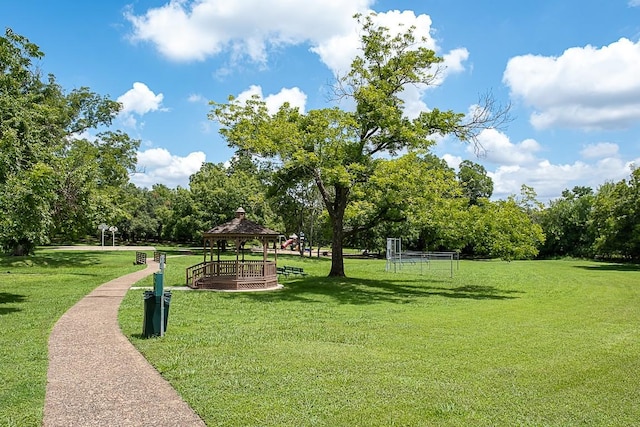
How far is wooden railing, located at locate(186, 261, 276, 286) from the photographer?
72.7 feet

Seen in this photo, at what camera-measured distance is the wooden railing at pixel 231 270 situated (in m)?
22.2

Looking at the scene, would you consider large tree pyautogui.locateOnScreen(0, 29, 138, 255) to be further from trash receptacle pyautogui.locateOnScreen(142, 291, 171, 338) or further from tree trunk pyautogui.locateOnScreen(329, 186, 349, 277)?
tree trunk pyautogui.locateOnScreen(329, 186, 349, 277)

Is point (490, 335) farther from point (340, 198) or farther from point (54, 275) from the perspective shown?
point (54, 275)

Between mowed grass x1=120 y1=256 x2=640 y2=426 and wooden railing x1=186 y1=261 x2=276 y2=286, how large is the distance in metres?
4.14

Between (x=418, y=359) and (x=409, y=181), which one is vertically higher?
(x=409, y=181)

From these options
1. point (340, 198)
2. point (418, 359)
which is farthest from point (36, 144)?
point (418, 359)

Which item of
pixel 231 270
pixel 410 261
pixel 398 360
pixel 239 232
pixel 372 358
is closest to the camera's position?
pixel 398 360

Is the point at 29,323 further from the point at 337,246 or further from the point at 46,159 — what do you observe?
the point at 337,246

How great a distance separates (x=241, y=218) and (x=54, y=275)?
36.0 ft

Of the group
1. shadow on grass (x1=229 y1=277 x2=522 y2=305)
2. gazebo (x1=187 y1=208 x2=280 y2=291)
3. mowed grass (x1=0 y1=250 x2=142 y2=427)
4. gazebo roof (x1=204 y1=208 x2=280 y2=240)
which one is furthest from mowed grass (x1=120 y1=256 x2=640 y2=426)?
gazebo roof (x1=204 y1=208 x2=280 y2=240)

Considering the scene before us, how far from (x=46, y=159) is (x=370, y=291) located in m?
13.8

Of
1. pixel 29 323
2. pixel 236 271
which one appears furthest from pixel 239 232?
pixel 29 323

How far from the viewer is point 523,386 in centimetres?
722

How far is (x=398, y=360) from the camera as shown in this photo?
8.73 m
